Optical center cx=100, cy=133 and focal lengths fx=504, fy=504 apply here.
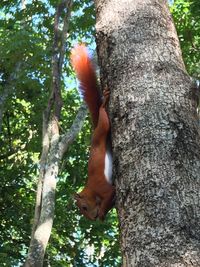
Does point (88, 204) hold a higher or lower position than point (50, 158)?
lower

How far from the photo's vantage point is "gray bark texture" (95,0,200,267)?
149 cm

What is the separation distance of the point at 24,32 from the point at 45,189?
106 inches

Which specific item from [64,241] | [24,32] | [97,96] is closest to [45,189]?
[24,32]

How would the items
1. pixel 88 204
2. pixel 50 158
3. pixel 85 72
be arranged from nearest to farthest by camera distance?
pixel 85 72 → pixel 88 204 → pixel 50 158

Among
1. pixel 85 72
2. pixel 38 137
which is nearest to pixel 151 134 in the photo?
pixel 85 72

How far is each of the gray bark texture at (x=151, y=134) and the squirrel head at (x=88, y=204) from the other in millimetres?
818

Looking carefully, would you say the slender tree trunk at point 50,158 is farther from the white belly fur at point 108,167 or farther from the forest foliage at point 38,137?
the white belly fur at point 108,167

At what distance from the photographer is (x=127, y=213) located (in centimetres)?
165

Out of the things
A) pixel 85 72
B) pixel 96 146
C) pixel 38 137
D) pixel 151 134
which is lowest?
pixel 151 134

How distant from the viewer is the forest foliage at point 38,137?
8.74m

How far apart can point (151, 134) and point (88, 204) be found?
1122 millimetres

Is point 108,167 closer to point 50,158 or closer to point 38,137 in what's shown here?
point 50,158

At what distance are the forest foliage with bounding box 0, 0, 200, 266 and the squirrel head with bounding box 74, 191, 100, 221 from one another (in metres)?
5.12

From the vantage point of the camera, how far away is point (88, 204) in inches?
108
